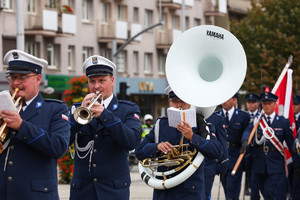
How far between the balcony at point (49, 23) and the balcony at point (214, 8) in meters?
17.6

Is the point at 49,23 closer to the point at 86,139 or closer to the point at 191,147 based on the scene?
the point at 191,147

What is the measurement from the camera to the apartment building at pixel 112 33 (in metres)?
39.8

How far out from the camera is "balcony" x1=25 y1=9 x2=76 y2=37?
Answer: 39.8m

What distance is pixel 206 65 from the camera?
8797 mm

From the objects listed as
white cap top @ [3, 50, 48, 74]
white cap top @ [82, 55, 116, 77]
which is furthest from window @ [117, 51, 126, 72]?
white cap top @ [3, 50, 48, 74]

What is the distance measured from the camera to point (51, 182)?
6727mm

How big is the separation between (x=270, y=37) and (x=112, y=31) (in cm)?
974

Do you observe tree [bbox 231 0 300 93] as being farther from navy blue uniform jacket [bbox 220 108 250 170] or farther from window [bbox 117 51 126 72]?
navy blue uniform jacket [bbox 220 108 250 170]

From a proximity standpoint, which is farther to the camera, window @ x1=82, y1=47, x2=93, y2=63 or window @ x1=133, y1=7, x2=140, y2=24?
window @ x1=133, y1=7, x2=140, y2=24

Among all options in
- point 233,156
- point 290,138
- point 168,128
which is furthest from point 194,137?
point 233,156

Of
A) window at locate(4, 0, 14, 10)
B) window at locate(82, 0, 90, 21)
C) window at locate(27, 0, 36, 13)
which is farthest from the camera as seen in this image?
window at locate(82, 0, 90, 21)

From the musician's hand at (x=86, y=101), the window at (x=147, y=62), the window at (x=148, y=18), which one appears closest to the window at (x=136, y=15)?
the window at (x=148, y=18)

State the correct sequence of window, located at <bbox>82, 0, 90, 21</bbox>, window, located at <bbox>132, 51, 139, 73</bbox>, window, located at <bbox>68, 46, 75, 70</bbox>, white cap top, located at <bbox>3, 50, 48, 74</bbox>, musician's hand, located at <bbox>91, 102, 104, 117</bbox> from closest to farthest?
1. white cap top, located at <bbox>3, 50, 48, 74</bbox>
2. musician's hand, located at <bbox>91, 102, 104, 117</bbox>
3. window, located at <bbox>68, 46, 75, 70</bbox>
4. window, located at <bbox>82, 0, 90, 21</bbox>
5. window, located at <bbox>132, 51, 139, 73</bbox>

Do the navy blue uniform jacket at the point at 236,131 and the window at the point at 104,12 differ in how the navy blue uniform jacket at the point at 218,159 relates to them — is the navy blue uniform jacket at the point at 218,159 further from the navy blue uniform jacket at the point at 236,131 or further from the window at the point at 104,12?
the window at the point at 104,12
